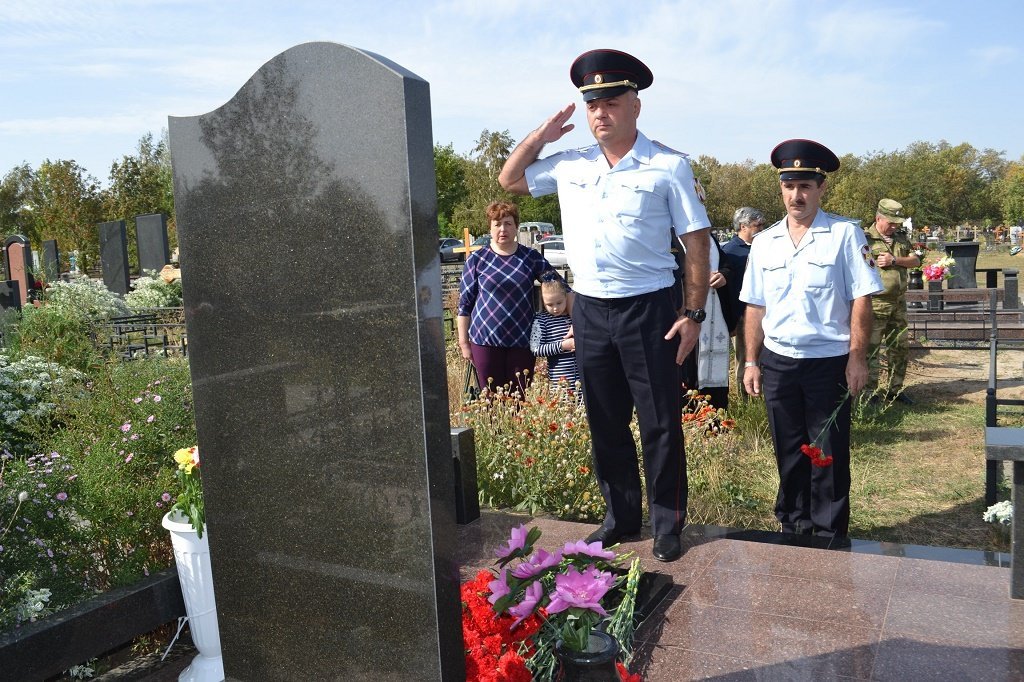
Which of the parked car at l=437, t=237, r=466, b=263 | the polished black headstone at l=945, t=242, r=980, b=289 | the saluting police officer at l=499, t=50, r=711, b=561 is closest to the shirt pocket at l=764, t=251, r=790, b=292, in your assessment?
the saluting police officer at l=499, t=50, r=711, b=561

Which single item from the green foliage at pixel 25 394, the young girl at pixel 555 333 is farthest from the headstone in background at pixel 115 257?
the young girl at pixel 555 333

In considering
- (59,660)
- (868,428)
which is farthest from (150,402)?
(868,428)

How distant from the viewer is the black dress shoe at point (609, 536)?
3.97 m

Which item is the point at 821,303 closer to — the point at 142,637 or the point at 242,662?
the point at 242,662

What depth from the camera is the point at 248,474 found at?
259cm

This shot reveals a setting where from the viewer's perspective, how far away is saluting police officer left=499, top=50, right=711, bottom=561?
3.68 m

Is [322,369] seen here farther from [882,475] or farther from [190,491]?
[882,475]

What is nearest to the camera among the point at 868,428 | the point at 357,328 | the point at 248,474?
the point at 357,328

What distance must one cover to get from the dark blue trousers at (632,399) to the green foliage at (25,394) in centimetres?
411

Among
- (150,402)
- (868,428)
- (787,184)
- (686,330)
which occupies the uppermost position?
(787,184)

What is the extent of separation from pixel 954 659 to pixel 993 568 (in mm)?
902

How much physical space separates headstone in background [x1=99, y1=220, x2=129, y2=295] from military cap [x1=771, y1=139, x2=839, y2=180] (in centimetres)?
1857

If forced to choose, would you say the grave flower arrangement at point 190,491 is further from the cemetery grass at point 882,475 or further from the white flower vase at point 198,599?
the cemetery grass at point 882,475

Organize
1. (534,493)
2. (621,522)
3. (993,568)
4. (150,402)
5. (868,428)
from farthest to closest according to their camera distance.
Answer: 1. (868,428)
2. (534,493)
3. (150,402)
4. (621,522)
5. (993,568)
